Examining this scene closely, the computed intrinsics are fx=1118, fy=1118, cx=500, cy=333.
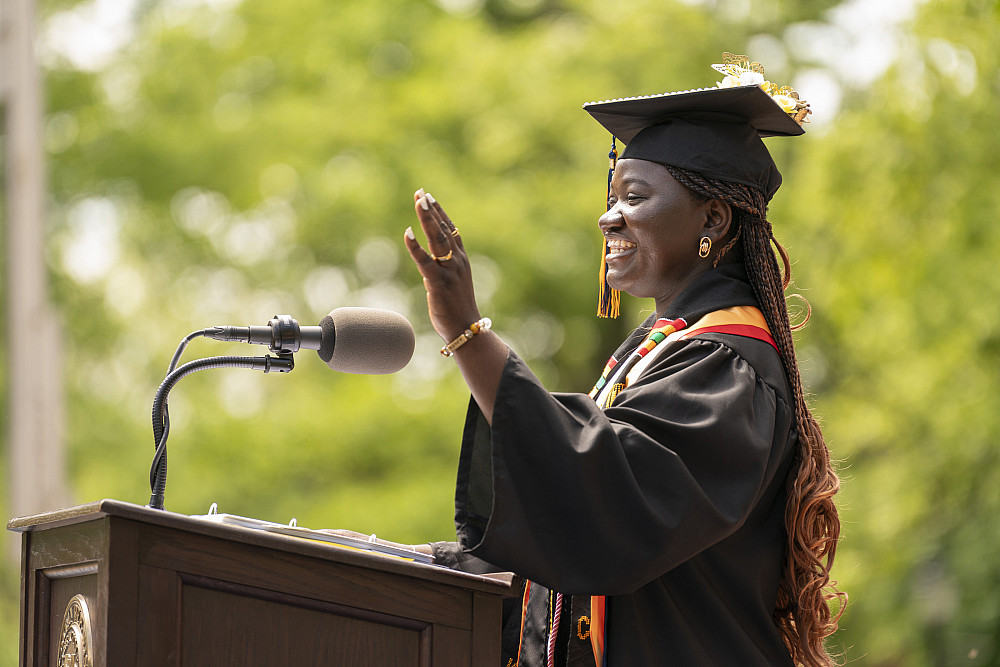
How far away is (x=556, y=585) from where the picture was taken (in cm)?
202

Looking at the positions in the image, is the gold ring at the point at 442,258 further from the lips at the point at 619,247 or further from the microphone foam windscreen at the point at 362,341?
the lips at the point at 619,247

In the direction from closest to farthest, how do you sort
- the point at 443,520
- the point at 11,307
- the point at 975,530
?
1. the point at 975,530
2. the point at 11,307
3. the point at 443,520

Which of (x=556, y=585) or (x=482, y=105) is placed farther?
(x=482, y=105)

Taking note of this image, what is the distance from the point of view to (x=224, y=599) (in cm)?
177

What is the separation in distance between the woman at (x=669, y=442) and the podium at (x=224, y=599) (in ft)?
0.54

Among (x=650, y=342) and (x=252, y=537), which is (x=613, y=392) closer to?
(x=650, y=342)

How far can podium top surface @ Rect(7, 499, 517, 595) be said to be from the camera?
5.43 feet

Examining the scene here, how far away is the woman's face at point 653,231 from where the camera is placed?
2.59 m

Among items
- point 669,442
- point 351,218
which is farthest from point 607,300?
point 351,218

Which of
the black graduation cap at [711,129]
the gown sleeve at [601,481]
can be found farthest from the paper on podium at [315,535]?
the black graduation cap at [711,129]

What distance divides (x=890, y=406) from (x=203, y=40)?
7.76 metres

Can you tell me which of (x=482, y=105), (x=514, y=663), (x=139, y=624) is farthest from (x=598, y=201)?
(x=139, y=624)

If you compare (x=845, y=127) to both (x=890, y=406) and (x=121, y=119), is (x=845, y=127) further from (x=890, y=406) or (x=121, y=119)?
(x=121, y=119)

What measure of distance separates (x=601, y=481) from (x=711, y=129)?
39.9 inches
